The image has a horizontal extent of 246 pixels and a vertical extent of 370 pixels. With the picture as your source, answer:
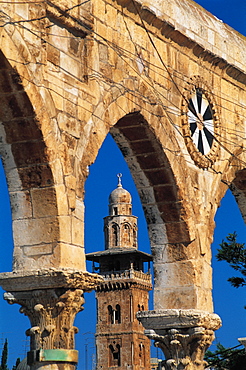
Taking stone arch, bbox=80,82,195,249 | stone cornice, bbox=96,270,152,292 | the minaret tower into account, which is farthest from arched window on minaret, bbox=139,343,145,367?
stone arch, bbox=80,82,195,249

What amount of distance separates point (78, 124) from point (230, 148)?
12.1 feet

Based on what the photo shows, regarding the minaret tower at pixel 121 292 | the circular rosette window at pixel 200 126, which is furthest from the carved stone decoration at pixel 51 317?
the minaret tower at pixel 121 292

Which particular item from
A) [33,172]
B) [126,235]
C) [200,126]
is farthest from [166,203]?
[126,235]

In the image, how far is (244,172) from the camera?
12961 millimetres

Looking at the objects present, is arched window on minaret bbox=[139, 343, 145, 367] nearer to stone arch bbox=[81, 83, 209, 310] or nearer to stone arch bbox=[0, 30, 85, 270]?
stone arch bbox=[81, 83, 209, 310]

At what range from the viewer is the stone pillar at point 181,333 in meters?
10.8

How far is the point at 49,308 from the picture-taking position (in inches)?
340

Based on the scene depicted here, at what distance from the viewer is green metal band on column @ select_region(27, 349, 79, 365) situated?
8.48 metres

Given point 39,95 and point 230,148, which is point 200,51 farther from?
point 39,95

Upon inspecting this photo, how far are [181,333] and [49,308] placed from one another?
8.99 feet

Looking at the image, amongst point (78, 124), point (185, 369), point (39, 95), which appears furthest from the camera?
point (185, 369)

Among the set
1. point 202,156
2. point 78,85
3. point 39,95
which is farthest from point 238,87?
point 39,95

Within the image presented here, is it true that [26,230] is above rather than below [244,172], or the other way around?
below

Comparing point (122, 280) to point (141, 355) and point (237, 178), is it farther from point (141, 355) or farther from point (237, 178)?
point (237, 178)
